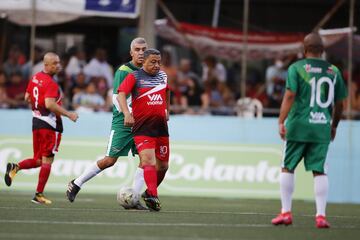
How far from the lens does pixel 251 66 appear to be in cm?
2578

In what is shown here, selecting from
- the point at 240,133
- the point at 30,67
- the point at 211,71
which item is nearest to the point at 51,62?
the point at 240,133

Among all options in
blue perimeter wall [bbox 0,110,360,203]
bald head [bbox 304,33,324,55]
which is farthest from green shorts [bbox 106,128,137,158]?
blue perimeter wall [bbox 0,110,360,203]

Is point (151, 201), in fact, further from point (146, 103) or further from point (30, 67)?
point (30, 67)

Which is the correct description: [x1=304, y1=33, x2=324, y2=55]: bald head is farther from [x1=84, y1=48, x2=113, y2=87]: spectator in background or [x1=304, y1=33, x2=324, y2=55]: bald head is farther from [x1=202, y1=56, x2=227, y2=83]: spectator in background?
[x1=202, y1=56, x2=227, y2=83]: spectator in background

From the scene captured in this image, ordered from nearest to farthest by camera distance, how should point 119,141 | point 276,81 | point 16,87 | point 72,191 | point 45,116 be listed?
1. point 119,141
2. point 72,191
3. point 45,116
4. point 16,87
5. point 276,81

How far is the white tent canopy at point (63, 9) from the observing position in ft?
71.7

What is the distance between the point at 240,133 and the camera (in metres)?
21.2

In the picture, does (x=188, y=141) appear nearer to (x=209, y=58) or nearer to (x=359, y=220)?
(x=209, y=58)

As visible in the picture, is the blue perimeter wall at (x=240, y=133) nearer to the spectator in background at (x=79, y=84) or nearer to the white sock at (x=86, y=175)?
the spectator in background at (x=79, y=84)

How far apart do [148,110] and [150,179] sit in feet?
2.80

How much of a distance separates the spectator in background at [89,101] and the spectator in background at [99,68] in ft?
2.12

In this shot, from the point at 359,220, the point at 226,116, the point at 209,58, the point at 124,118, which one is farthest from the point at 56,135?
the point at 209,58

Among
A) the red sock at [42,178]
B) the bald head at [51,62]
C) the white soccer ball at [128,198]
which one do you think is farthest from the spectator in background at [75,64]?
the white soccer ball at [128,198]

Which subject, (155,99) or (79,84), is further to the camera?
(79,84)
